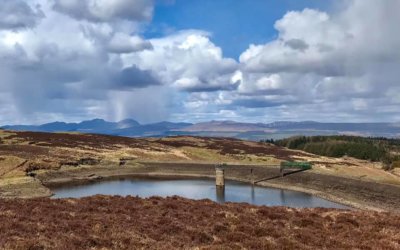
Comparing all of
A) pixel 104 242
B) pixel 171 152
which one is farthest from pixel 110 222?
pixel 171 152

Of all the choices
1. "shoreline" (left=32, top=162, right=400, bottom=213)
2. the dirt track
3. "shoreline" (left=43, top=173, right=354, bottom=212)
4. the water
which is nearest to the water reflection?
the water

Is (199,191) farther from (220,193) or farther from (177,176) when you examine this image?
(177,176)

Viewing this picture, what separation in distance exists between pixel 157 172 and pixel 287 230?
90330mm

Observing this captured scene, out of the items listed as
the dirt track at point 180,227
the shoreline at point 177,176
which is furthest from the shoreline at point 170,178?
the dirt track at point 180,227

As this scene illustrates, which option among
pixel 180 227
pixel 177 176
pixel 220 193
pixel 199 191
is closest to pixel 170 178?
pixel 177 176

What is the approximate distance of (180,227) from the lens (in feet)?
80.0

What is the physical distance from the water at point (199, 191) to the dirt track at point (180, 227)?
36.4 metres

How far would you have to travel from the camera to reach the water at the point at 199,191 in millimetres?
72188

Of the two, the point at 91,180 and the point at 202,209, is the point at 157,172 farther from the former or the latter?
the point at 202,209

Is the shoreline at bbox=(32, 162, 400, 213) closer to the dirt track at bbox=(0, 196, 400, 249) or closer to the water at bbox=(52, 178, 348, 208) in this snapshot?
the water at bbox=(52, 178, 348, 208)

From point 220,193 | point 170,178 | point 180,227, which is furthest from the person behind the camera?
point 170,178

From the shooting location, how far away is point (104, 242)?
19328 mm

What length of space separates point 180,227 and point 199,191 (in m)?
59.3

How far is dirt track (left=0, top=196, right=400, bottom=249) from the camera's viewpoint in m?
19.5
